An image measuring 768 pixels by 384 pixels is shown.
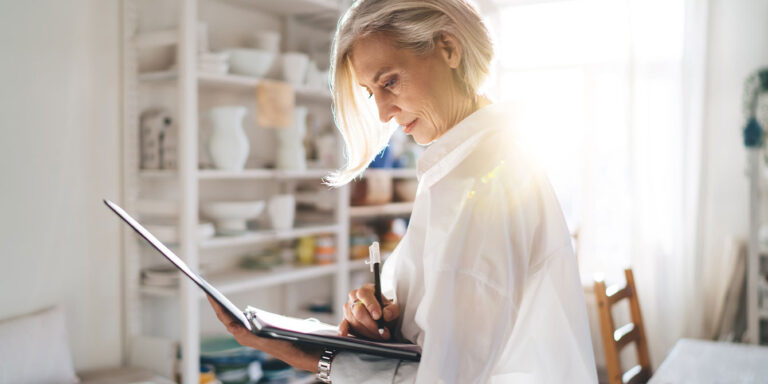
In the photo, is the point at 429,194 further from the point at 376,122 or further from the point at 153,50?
the point at 153,50

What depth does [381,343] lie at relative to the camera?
2.67 feet

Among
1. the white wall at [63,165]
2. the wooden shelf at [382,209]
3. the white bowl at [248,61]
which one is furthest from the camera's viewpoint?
the wooden shelf at [382,209]

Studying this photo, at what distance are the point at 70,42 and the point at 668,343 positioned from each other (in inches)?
138

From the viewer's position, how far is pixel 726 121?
3.53 metres

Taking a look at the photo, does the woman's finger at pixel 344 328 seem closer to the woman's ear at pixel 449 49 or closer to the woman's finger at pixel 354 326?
the woman's finger at pixel 354 326

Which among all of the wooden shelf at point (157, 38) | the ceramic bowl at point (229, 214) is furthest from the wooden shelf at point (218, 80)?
the ceramic bowl at point (229, 214)

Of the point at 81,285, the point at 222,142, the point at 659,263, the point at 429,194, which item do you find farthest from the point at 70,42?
the point at 659,263

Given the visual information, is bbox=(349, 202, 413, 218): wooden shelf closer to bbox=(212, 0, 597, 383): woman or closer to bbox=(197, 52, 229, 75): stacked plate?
bbox=(197, 52, 229, 75): stacked plate

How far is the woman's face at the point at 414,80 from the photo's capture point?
2.93 ft

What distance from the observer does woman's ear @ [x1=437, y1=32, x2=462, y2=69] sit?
0.88 metres

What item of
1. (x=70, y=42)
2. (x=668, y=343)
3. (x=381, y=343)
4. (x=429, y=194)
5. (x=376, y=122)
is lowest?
(x=668, y=343)

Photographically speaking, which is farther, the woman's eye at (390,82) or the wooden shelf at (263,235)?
the wooden shelf at (263,235)

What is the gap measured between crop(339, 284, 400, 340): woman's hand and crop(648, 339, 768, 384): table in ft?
3.50

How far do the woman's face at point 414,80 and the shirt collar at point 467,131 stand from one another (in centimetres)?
5
